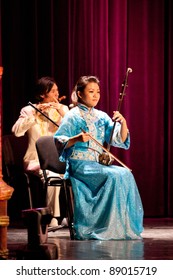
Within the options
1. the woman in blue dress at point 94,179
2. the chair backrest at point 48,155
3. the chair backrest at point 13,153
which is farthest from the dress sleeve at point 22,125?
the woman in blue dress at point 94,179

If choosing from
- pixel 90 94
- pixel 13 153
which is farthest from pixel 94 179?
pixel 13 153

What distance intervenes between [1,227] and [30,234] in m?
0.35

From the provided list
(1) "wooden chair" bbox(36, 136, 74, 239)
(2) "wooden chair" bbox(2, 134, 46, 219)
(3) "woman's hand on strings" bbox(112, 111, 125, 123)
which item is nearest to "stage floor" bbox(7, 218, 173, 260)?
(1) "wooden chair" bbox(36, 136, 74, 239)

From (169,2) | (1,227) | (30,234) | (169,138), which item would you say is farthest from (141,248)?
(169,2)

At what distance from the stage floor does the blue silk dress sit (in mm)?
140

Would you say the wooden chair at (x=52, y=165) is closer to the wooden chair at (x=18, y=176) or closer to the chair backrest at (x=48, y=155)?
the chair backrest at (x=48, y=155)

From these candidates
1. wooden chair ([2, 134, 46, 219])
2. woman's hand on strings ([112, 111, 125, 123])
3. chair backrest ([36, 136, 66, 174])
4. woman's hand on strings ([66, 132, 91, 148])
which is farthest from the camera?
wooden chair ([2, 134, 46, 219])

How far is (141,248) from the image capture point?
476 cm

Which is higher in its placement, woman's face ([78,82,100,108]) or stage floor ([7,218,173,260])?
woman's face ([78,82,100,108])

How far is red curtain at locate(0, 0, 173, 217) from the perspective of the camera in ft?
22.0

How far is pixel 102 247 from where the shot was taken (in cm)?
483

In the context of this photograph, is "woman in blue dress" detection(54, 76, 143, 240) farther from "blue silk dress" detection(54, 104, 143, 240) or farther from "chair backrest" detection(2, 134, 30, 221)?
"chair backrest" detection(2, 134, 30, 221)

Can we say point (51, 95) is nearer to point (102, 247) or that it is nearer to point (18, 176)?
point (18, 176)
